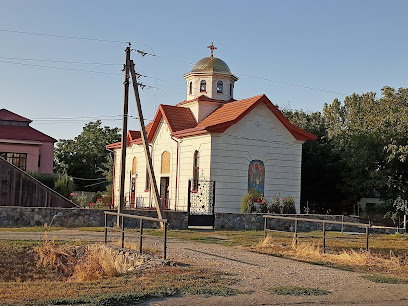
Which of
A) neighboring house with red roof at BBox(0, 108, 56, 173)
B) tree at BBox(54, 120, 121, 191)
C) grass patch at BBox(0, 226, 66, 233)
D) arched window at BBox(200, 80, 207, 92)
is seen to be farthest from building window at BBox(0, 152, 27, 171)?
grass patch at BBox(0, 226, 66, 233)

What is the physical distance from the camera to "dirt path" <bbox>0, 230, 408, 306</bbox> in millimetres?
8742

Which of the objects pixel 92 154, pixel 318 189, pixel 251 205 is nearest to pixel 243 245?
pixel 251 205

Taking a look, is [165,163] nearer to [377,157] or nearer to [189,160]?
[189,160]

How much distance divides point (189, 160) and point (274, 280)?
21.1 meters

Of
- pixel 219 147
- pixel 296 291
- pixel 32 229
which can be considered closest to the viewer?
pixel 296 291

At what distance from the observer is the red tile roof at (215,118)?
2988cm

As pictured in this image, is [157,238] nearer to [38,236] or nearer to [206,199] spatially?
[38,236]

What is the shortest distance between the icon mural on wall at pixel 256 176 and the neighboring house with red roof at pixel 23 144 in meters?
23.6

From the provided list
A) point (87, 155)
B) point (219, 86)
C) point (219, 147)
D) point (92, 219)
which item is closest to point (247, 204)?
point (219, 147)

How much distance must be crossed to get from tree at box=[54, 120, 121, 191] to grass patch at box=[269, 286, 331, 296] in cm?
4689

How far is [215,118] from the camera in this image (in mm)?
32656

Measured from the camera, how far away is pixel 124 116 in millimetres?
24375

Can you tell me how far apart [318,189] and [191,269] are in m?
29.0

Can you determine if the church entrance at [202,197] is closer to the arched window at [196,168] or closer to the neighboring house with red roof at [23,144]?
the arched window at [196,168]
